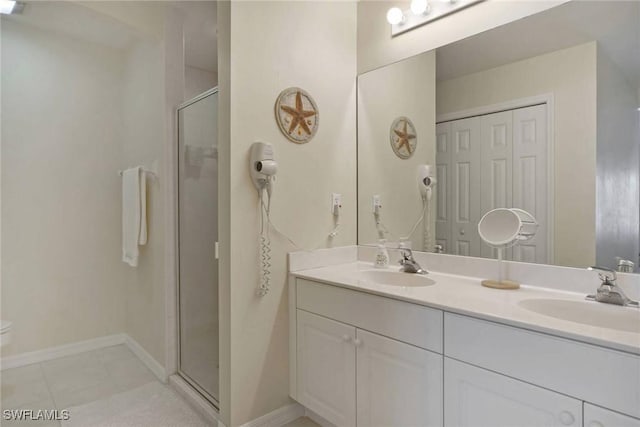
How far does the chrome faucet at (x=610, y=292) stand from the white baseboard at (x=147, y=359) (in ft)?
8.15

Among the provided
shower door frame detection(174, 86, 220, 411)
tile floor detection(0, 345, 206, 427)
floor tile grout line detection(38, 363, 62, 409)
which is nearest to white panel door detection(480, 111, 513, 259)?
shower door frame detection(174, 86, 220, 411)

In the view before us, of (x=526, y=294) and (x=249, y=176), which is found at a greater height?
(x=249, y=176)

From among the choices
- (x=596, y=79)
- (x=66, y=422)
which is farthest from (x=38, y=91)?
(x=596, y=79)

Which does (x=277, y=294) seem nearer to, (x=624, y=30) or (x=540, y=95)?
(x=540, y=95)

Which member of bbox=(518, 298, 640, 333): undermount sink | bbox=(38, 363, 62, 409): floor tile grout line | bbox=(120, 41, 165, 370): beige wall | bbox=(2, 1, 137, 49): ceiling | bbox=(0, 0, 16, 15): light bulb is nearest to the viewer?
bbox=(518, 298, 640, 333): undermount sink

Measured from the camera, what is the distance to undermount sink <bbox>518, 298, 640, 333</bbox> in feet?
3.98

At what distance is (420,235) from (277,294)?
88cm

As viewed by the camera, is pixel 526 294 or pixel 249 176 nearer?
pixel 526 294

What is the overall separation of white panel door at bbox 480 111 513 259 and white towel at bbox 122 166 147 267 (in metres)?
2.32

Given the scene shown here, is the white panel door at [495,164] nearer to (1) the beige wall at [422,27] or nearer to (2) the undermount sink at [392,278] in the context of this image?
(2) the undermount sink at [392,278]

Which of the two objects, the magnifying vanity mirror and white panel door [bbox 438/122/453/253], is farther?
white panel door [bbox 438/122/453/253]

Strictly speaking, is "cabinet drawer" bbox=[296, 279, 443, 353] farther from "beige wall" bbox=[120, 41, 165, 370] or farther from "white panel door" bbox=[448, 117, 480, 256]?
"beige wall" bbox=[120, 41, 165, 370]

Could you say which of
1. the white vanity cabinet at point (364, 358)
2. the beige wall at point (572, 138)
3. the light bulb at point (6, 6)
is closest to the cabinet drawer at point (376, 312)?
the white vanity cabinet at point (364, 358)

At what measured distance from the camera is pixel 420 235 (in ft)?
6.70
